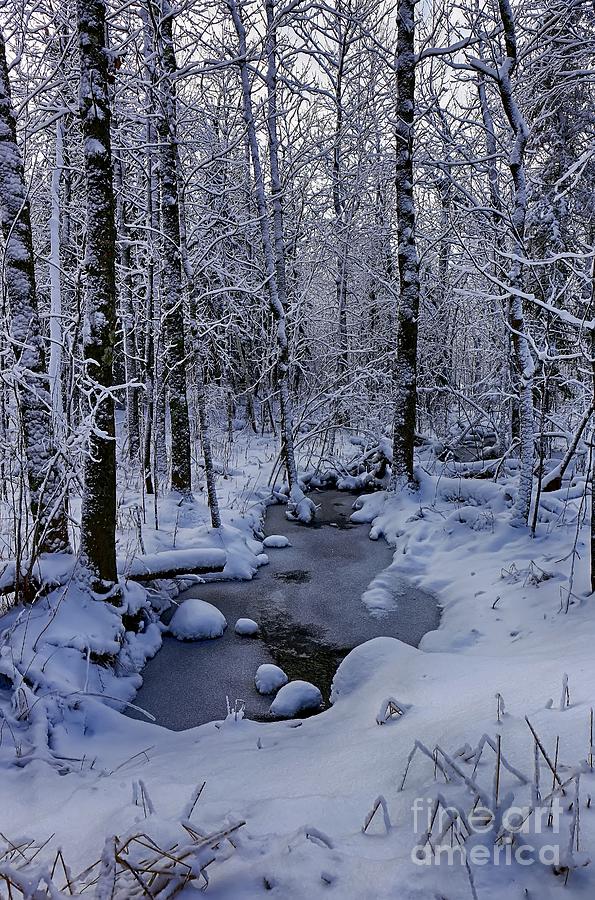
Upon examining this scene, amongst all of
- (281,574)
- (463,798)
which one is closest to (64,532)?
(281,574)

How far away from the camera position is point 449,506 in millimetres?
9594

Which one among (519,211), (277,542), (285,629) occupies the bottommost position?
(285,629)

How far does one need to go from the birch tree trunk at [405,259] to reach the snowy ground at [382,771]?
192 inches

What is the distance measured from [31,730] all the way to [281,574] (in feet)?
15.4

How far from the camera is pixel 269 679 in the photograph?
16.6ft

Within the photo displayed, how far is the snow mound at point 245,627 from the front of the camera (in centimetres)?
618

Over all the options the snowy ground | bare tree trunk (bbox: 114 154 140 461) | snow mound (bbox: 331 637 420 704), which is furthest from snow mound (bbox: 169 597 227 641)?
bare tree trunk (bbox: 114 154 140 461)

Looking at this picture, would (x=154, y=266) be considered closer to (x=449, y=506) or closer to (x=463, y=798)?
(x=449, y=506)

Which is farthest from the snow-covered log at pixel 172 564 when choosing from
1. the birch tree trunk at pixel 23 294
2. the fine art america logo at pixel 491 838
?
the fine art america logo at pixel 491 838

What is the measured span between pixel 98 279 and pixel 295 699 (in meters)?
4.13

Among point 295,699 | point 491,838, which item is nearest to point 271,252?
point 295,699

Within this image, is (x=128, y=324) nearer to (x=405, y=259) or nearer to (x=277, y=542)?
(x=405, y=259)

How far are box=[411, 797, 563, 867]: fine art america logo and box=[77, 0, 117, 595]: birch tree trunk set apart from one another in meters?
4.04

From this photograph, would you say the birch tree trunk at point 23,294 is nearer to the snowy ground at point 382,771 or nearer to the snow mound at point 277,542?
the snowy ground at point 382,771
